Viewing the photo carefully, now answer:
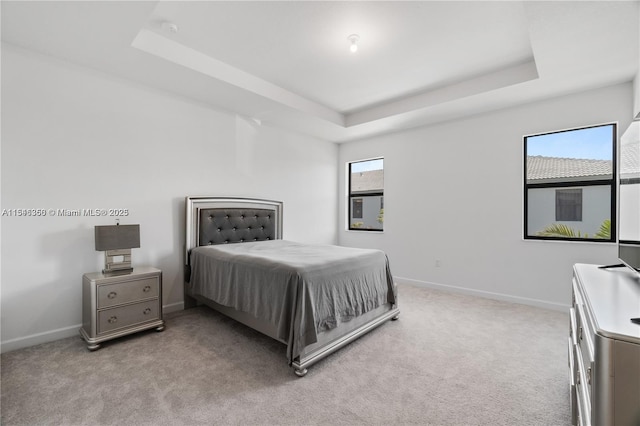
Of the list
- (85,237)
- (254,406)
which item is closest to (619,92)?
(254,406)

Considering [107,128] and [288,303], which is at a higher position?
[107,128]

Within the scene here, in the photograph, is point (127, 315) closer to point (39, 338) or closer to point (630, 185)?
point (39, 338)

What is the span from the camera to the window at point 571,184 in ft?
10.4

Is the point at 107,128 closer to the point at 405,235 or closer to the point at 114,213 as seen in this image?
the point at 114,213

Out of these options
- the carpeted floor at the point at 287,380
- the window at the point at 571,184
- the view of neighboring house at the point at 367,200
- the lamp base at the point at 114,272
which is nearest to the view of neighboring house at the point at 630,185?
the carpeted floor at the point at 287,380

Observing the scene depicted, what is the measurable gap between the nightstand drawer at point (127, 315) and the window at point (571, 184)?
4323mm

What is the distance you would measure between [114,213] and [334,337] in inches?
97.2

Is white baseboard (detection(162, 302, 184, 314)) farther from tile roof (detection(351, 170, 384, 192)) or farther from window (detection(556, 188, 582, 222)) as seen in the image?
window (detection(556, 188, 582, 222))

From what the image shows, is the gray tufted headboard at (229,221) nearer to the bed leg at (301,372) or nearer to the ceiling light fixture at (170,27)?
the ceiling light fixture at (170,27)

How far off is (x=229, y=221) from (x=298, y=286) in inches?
78.6

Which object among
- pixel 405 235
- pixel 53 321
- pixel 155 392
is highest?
pixel 405 235

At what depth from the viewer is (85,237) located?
8.90 ft

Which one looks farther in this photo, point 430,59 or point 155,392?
point 430,59

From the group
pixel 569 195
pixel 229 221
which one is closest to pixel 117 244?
pixel 229 221
